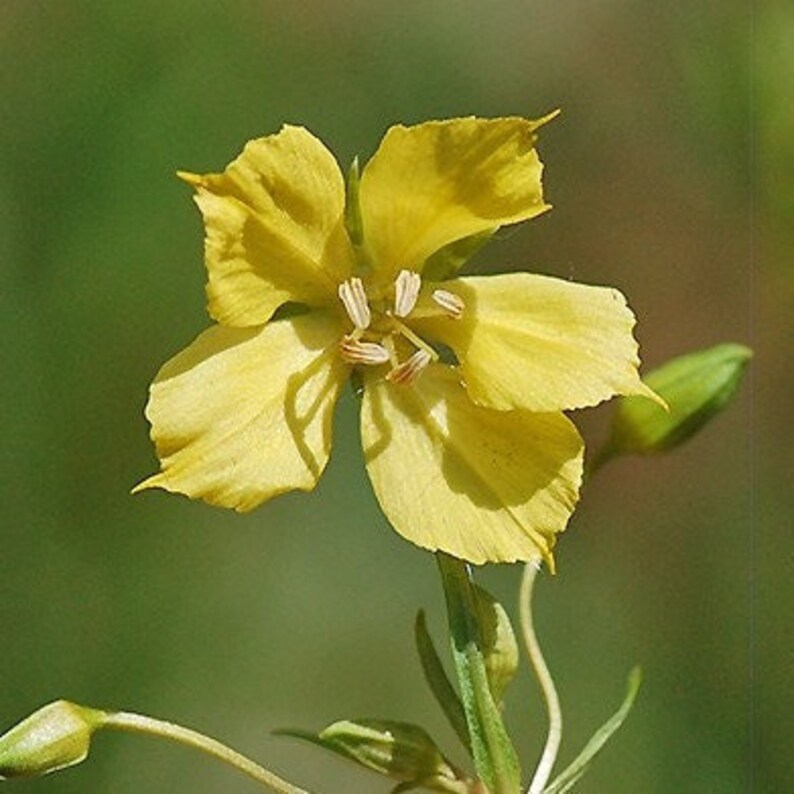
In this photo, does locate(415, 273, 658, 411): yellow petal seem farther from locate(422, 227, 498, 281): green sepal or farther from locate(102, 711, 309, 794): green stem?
locate(102, 711, 309, 794): green stem

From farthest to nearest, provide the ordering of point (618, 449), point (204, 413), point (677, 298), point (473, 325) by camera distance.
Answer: point (677, 298) → point (618, 449) → point (473, 325) → point (204, 413)

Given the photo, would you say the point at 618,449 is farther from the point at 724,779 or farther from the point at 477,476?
the point at 724,779

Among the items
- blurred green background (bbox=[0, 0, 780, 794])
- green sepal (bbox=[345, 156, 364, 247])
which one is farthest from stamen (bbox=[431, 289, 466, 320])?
blurred green background (bbox=[0, 0, 780, 794])

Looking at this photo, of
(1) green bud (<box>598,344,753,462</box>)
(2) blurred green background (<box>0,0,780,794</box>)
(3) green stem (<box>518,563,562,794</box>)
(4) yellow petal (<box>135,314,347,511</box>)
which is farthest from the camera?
(2) blurred green background (<box>0,0,780,794</box>)

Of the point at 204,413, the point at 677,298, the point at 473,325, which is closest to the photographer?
the point at 204,413

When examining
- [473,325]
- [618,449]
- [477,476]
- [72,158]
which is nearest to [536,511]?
[477,476]

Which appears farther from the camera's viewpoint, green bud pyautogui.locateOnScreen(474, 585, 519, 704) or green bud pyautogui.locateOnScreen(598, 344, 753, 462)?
green bud pyautogui.locateOnScreen(598, 344, 753, 462)

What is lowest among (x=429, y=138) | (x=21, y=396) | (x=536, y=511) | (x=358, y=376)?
(x=21, y=396)

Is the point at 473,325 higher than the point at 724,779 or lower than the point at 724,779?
higher
